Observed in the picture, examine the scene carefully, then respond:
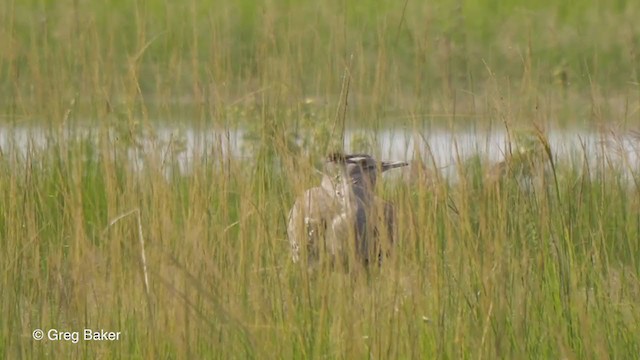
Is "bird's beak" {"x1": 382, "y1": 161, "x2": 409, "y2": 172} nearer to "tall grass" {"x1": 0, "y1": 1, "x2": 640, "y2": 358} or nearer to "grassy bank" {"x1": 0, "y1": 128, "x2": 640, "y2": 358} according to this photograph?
"tall grass" {"x1": 0, "y1": 1, "x2": 640, "y2": 358}

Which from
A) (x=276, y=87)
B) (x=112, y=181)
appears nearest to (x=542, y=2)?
(x=276, y=87)

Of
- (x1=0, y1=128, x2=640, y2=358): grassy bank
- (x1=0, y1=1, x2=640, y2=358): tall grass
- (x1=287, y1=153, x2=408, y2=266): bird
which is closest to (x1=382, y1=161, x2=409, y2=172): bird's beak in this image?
(x1=287, y1=153, x2=408, y2=266): bird

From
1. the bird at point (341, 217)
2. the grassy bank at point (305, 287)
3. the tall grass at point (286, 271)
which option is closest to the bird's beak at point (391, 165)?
the bird at point (341, 217)

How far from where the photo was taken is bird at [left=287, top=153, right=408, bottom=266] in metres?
3.27

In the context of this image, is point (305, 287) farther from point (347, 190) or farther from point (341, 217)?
point (347, 190)

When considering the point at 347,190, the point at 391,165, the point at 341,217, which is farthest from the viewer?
the point at 391,165

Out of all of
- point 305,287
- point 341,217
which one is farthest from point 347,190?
point 305,287

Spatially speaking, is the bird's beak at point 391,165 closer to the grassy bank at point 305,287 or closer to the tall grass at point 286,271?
the tall grass at point 286,271

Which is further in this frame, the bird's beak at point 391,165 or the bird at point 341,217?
the bird's beak at point 391,165

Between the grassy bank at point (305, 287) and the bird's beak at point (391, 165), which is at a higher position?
the bird's beak at point (391, 165)

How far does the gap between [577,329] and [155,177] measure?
0.98 metres

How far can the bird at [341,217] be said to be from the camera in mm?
3266

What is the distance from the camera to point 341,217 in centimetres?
354

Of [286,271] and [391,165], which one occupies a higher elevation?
[391,165]
